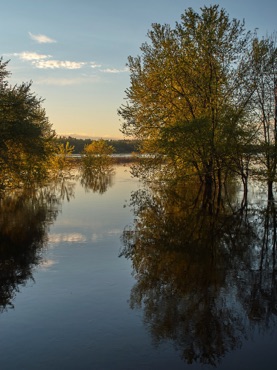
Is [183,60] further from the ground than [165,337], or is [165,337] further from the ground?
[183,60]

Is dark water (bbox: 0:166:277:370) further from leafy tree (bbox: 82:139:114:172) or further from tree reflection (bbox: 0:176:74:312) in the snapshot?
leafy tree (bbox: 82:139:114:172)

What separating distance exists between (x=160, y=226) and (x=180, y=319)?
1336 cm

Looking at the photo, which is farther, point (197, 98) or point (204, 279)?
point (197, 98)

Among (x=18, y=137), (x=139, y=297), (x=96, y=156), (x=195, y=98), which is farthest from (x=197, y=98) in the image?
(x=96, y=156)

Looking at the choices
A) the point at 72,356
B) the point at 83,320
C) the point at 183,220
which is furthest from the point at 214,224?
the point at 72,356

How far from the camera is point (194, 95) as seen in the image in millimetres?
33156

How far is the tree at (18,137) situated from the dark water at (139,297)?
34.6 feet

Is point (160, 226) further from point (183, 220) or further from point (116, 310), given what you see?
point (116, 310)

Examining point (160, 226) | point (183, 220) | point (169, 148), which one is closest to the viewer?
point (160, 226)

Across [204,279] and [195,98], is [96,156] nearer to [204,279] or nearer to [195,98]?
[195,98]

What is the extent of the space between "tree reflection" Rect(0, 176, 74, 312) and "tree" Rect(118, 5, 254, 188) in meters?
10.2

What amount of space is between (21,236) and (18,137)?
47.1 feet

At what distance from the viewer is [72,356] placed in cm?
887

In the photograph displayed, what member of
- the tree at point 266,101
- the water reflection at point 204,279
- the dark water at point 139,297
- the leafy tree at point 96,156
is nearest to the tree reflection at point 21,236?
the dark water at point 139,297
